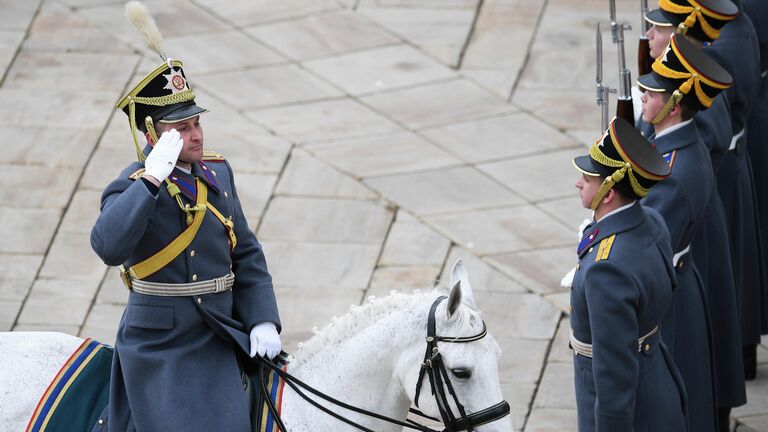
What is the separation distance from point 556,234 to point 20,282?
10.3 feet

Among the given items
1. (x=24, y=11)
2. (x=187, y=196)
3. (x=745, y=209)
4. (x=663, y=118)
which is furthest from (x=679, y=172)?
(x=24, y=11)

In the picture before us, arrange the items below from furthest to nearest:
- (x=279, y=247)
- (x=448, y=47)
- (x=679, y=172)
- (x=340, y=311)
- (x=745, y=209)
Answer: (x=448, y=47) < (x=279, y=247) < (x=340, y=311) < (x=745, y=209) < (x=679, y=172)

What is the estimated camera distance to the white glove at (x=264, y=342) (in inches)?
173

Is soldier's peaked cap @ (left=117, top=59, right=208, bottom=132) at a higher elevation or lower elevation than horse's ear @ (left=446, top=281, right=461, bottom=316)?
higher

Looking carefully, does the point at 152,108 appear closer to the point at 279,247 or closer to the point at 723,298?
the point at 723,298

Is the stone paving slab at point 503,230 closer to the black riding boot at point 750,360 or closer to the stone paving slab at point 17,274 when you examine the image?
the black riding boot at point 750,360

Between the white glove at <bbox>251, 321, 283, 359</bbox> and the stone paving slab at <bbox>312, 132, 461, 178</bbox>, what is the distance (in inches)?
155

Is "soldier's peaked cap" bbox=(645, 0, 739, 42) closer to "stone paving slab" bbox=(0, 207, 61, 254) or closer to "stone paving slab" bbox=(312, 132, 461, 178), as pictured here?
"stone paving slab" bbox=(312, 132, 461, 178)

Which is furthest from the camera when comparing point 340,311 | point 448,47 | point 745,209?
point 448,47

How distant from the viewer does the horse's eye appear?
3.95 metres

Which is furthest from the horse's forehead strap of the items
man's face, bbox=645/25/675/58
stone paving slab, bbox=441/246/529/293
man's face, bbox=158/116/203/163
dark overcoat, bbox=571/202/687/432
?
stone paving slab, bbox=441/246/529/293

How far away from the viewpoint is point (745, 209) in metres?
6.27

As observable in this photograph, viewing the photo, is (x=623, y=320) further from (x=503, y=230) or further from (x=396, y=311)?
(x=503, y=230)

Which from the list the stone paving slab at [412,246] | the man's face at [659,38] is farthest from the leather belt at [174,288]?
the stone paving slab at [412,246]
